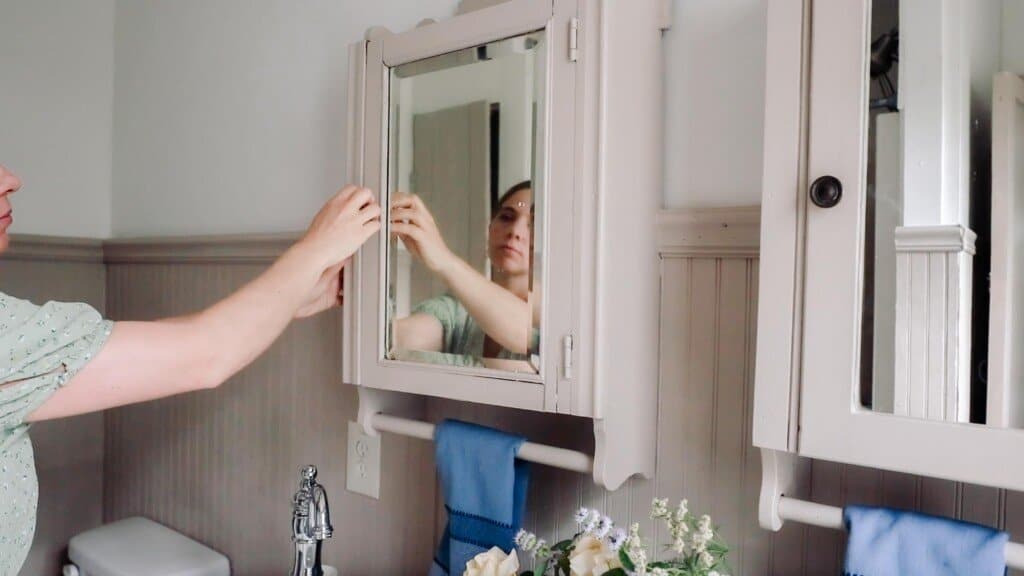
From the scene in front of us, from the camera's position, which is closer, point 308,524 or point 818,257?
point 818,257

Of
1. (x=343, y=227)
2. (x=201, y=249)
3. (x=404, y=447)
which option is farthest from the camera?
(x=201, y=249)

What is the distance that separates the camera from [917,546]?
66cm

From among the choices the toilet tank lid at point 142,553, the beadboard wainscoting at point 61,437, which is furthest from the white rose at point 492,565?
the beadboard wainscoting at point 61,437

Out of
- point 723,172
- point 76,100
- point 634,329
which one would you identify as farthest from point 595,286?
point 76,100

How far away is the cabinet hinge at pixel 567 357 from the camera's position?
0.83 metres

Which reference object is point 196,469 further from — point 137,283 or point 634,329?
point 634,329

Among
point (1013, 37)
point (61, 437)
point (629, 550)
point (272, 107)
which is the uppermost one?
point (272, 107)

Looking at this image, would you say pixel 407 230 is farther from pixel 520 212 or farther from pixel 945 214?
pixel 945 214

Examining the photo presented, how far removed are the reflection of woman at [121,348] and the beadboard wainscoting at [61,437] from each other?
70cm

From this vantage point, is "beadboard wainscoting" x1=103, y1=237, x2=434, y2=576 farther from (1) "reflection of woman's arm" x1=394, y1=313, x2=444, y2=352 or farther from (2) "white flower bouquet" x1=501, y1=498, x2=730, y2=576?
(2) "white flower bouquet" x1=501, y1=498, x2=730, y2=576

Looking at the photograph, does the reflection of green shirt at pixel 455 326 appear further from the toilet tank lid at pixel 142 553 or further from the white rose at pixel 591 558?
the toilet tank lid at pixel 142 553

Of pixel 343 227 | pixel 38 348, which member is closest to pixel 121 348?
pixel 38 348

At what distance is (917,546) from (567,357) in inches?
14.2

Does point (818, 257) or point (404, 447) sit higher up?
point (818, 257)
